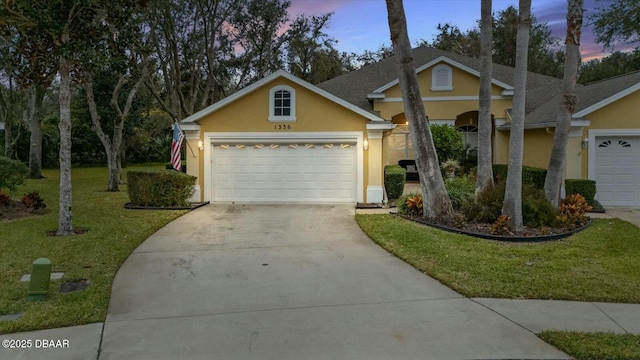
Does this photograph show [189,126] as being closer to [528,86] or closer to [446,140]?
[446,140]

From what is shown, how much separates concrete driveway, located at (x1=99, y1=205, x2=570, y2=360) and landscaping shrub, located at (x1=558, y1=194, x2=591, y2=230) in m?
4.68

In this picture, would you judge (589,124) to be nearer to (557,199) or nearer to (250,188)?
(557,199)

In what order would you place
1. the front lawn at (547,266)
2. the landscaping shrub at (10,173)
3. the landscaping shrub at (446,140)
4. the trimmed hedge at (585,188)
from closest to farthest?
the front lawn at (547,266), the landscaping shrub at (10,173), the trimmed hedge at (585,188), the landscaping shrub at (446,140)

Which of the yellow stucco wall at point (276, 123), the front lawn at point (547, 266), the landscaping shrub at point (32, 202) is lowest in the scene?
the front lawn at point (547, 266)

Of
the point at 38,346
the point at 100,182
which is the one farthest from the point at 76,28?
the point at 100,182

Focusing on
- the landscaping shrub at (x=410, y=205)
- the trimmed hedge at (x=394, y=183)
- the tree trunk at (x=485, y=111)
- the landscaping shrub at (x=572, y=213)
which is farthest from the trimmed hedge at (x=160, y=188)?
the landscaping shrub at (x=572, y=213)

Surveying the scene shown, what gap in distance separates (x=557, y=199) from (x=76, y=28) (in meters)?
11.8

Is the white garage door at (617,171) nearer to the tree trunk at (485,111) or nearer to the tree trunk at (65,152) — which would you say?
the tree trunk at (485,111)

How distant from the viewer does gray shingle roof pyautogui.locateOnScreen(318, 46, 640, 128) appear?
13.8m

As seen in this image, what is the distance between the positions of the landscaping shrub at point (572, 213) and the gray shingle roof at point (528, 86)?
3.35m

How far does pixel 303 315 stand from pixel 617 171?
12726 millimetres

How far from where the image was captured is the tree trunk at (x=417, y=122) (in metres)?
10.1

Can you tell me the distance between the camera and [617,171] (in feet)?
43.3

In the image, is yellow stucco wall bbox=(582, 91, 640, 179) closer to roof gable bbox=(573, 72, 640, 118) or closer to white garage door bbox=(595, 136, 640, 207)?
roof gable bbox=(573, 72, 640, 118)
